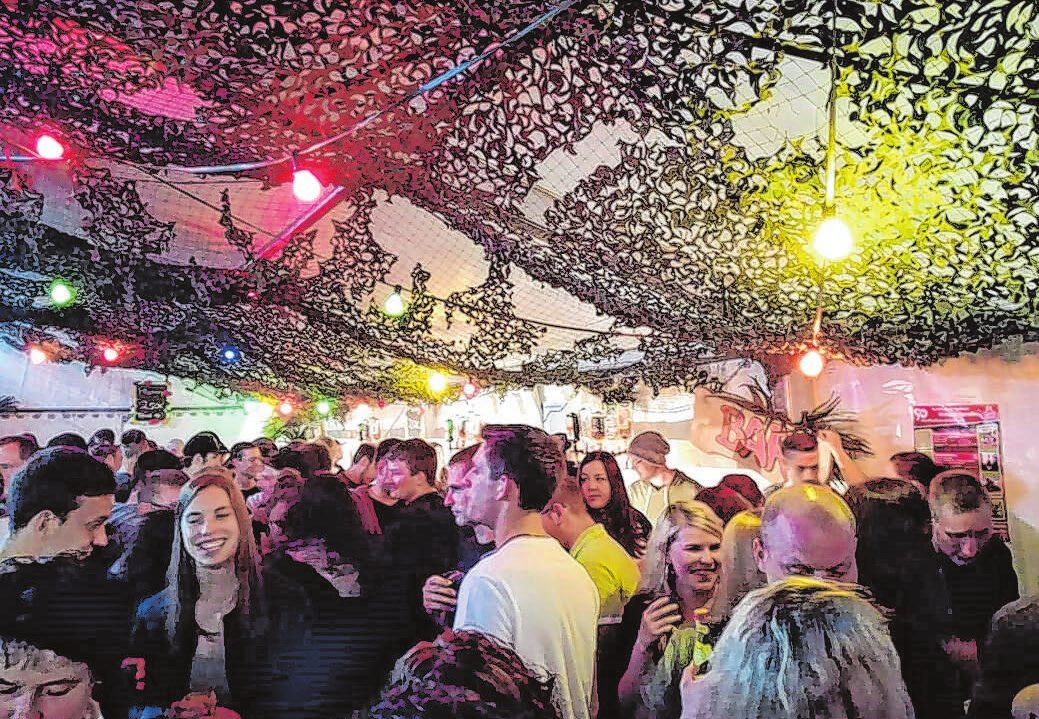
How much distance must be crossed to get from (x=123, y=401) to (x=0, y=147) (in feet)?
7.11

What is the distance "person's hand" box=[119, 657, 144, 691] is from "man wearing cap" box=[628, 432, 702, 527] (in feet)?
4.83

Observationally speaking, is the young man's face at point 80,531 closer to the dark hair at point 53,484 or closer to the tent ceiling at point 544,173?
the dark hair at point 53,484

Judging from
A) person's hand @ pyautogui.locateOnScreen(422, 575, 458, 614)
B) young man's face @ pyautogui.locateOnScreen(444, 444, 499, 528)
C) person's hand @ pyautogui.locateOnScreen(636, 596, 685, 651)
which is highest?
young man's face @ pyautogui.locateOnScreen(444, 444, 499, 528)

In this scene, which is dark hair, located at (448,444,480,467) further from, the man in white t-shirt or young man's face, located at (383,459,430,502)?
young man's face, located at (383,459,430,502)

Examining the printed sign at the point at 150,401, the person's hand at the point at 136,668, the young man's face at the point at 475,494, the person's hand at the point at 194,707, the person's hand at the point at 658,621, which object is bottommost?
the person's hand at the point at 194,707

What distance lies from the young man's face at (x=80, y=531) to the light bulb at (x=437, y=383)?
5.55ft

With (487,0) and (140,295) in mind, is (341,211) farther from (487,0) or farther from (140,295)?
(487,0)

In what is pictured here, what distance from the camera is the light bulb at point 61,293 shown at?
2.94 metres

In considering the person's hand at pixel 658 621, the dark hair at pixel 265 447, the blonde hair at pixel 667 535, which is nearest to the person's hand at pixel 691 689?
the person's hand at pixel 658 621

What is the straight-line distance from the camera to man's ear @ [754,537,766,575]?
179 cm

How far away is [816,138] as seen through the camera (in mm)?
1726

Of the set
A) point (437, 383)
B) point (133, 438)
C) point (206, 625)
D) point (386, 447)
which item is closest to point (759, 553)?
point (386, 447)

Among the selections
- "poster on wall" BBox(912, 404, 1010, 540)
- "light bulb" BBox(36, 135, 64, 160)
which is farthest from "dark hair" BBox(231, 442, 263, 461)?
"poster on wall" BBox(912, 404, 1010, 540)

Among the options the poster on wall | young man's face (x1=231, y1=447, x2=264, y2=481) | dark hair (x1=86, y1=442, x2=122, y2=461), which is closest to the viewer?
young man's face (x1=231, y1=447, x2=264, y2=481)
